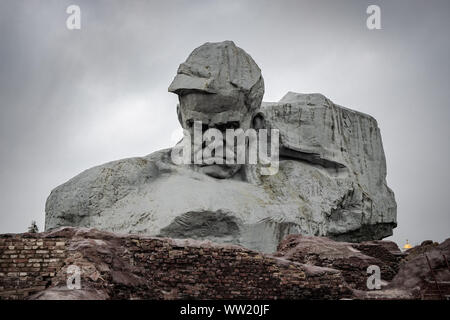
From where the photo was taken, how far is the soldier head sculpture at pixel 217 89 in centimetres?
1112

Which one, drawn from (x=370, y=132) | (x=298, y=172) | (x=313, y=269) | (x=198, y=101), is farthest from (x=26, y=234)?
(x=370, y=132)

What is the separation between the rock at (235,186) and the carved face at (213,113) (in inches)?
0.7

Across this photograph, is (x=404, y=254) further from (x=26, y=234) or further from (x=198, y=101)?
(x=26, y=234)

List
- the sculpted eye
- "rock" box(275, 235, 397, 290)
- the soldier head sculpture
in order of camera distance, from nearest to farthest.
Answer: "rock" box(275, 235, 397, 290) → the soldier head sculpture → the sculpted eye

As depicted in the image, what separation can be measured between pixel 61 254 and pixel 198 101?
533 cm

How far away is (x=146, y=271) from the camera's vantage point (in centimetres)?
685

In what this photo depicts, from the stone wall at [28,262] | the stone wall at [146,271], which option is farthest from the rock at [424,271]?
the stone wall at [28,262]

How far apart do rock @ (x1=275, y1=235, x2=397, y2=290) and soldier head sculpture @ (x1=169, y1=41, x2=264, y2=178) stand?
2.26m

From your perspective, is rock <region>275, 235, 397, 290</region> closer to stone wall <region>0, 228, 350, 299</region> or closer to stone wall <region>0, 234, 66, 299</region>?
stone wall <region>0, 228, 350, 299</region>

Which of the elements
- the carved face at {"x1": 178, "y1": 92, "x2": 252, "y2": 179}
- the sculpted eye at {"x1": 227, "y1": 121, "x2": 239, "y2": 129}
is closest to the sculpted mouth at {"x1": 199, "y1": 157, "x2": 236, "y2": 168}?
the carved face at {"x1": 178, "y1": 92, "x2": 252, "y2": 179}

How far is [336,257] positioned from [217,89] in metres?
3.67

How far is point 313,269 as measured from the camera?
761 centimetres

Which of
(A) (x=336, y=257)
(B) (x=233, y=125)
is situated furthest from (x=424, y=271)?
(B) (x=233, y=125)

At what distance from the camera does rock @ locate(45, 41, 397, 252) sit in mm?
10188
